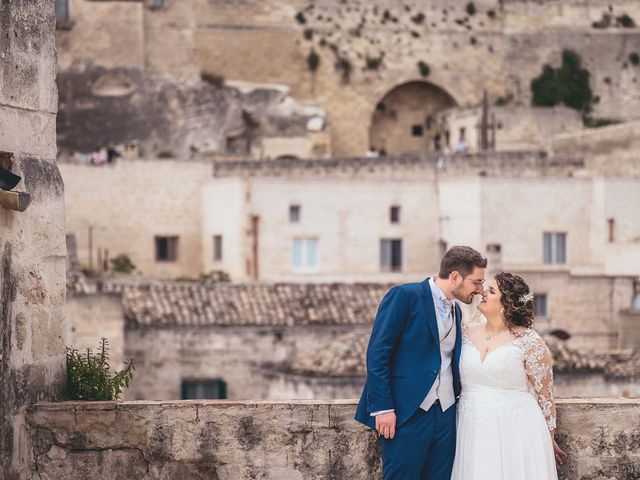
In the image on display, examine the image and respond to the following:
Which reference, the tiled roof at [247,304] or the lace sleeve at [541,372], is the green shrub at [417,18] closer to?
the tiled roof at [247,304]

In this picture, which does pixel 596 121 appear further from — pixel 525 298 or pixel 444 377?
pixel 444 377

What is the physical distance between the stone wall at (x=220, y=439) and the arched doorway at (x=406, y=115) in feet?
146

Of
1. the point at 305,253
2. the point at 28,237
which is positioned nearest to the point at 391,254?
the point at 305,253

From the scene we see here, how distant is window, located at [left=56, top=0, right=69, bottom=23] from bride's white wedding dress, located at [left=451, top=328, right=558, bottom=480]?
133ft

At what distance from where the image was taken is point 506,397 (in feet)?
28.0

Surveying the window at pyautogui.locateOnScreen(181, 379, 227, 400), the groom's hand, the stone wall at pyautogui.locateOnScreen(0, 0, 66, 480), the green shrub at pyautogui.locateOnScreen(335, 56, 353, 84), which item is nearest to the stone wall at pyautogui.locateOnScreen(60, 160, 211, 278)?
the green shrub at pyautogui.locateOnScreen(335, 56, 353, 84)

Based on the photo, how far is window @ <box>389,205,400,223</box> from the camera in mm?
40031

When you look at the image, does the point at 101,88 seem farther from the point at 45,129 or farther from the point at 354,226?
the point at 45,129

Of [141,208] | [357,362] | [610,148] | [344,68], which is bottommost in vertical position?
[357,362]

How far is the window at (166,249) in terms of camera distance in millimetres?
42750

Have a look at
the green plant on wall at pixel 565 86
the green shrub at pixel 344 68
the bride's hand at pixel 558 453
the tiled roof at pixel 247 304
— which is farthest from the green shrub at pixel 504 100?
the bride's hand at pixel 558 453

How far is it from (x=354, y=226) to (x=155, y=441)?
101ft

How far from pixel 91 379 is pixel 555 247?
3005 centimetres

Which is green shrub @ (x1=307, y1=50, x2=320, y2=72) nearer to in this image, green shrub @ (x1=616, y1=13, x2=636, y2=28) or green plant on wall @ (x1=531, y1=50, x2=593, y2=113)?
green plant on wall @ (x1=531, y1=50, x2=593, y2=113)
